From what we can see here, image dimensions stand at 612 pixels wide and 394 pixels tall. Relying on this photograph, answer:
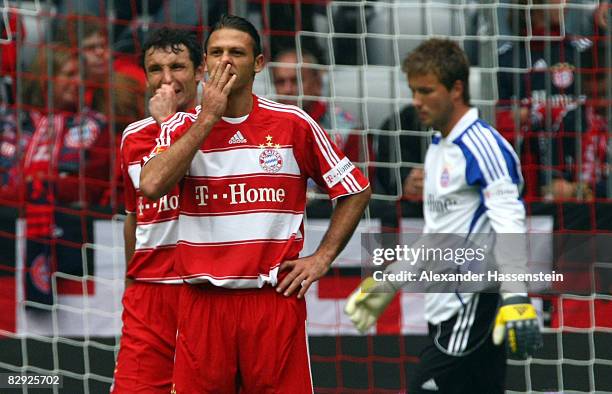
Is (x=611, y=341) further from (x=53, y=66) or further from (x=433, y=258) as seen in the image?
(x=53, y=66)

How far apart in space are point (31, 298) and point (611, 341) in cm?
346

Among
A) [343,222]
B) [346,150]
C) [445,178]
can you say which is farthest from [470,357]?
[346,150]

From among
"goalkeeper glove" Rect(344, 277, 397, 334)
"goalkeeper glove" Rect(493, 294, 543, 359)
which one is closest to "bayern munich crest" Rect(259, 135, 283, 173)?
"goalkeeper glove" Rect(493, 294, 543, 359)

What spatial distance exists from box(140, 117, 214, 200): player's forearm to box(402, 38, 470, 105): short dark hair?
70.0 inches

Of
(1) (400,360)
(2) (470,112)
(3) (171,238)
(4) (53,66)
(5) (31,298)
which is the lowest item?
(1) (400,360)

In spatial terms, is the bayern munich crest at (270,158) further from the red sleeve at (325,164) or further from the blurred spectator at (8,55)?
the blurred spectator at (8,55)

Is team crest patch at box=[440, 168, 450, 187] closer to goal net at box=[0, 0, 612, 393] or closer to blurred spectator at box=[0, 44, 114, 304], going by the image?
goal net at box=[0, 0, 612, 393]

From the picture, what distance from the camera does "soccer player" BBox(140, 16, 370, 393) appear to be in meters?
4.09

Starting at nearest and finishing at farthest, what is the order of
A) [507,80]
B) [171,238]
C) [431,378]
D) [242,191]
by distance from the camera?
[242,191], [171,238], [431,378], [507,80]

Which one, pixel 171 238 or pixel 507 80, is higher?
pixel 507 80

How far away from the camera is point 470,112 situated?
5.42 metres

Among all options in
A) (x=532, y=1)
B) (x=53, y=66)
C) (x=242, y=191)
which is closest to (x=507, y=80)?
(x=532, y=1)

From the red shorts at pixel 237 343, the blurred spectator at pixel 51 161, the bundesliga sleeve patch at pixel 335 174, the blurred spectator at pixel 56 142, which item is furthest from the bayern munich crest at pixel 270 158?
the blurred spectator at pixel 56 142

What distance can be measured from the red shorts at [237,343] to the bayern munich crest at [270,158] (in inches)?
16.7
